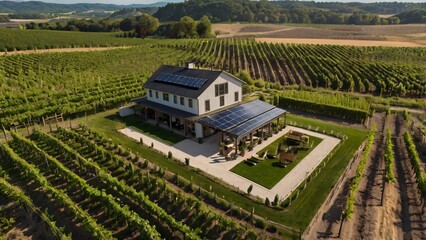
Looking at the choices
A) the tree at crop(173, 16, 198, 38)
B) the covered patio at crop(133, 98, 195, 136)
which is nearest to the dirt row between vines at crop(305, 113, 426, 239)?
the covered patio at crop(133, 98, 195, 136)

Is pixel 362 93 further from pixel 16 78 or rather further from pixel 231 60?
pixel 16 78

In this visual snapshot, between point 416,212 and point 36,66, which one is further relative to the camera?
point 36,66

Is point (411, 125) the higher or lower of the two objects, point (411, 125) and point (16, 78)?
the lower

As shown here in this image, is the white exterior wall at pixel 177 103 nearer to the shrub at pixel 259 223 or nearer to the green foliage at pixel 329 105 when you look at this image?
the shrub at pixel 259 223

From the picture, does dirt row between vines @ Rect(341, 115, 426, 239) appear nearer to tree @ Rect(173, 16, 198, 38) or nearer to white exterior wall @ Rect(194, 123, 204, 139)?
white exterior wall @ Rect(194, 123, 204, 139)

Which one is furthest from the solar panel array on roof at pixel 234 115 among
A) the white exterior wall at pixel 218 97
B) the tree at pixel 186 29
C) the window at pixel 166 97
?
the tree at pixel 186 29

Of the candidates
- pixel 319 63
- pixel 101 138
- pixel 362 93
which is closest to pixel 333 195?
pixel 101 138

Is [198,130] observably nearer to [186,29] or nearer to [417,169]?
[417,169]
